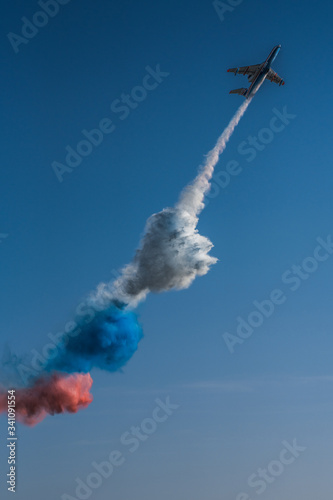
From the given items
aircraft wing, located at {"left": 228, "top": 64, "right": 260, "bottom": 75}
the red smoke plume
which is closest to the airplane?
aircraft wing, located at {"left": 228, "top": 64, "right": 260, "bottom": 75}

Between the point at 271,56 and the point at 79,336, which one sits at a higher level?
the point at 271,56

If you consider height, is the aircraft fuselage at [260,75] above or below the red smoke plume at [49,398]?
above

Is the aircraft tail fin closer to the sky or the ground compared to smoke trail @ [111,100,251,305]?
closer to the sky

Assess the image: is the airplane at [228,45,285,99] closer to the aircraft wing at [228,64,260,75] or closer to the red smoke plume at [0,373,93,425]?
the aircraft wing at [228,64,260,75]

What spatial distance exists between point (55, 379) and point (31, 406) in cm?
499

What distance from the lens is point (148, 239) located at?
7725cm

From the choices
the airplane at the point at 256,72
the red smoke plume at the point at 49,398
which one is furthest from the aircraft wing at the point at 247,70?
the red smoke plume at the point at 49,398

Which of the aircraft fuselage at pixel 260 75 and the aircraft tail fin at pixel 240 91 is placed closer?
the aircraft fuselage at pixel 260 75

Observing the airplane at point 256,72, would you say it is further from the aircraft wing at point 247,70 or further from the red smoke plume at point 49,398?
the red smoke plume at point 49,398

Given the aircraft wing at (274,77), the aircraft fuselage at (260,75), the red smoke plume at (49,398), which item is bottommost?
the red smoke plume at (49,398)

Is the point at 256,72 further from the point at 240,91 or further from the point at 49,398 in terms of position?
the point at 49,398

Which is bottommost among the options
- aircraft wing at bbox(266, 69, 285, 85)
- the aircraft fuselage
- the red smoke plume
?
the red smoke plume

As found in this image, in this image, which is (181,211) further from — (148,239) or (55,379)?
(55,379)

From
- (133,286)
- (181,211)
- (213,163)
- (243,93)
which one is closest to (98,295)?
(133,286)
